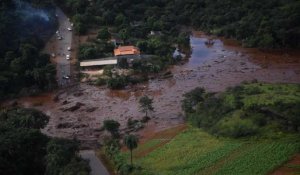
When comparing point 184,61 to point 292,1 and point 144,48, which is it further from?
point 292,1

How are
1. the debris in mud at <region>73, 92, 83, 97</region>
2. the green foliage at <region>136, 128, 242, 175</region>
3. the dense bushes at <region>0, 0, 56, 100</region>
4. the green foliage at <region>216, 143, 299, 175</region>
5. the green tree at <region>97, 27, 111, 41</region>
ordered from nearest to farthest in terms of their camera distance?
the green foliage at <region>216, 143, 299, 175</region>, the green foliage at <region>136, 128, 242, 175</region>, the debris in mud at <region>73, 92, 83, 97</region>, the dense bushes at <region>0, 0, 56, 100</region>, the green tree at <region>97, 27, 111, 41</region>

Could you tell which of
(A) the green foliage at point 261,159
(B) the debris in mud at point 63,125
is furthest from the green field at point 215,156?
(B) the debris in mud at point 63,125

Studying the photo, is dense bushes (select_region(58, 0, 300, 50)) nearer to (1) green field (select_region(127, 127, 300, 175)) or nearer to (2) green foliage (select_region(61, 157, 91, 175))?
(1) green field (select_region(127, 127, 300, 175))

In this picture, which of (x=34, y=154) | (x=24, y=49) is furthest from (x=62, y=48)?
(x=34, y=154)

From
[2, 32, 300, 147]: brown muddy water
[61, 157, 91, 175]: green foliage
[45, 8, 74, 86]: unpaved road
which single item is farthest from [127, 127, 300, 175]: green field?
[45, 8, 74, 86]: unpaved road

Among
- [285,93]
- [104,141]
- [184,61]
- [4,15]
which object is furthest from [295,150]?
[4,15]

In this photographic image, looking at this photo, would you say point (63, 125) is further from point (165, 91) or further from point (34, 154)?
point (165, 91)
